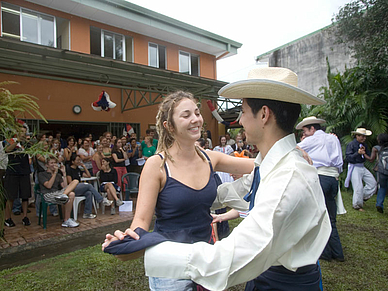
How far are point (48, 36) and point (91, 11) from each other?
2.19 m

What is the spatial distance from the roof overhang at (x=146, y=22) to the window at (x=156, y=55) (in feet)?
1.69

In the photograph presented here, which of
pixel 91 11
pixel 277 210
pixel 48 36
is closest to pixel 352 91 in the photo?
pixel 277 210

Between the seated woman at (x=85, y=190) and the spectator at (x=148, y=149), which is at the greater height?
the spectator at (x=148, y=149)

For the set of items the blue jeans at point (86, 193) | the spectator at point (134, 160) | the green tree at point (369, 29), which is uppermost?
the green tree at point (369, 29)

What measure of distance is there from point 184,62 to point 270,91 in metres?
15.6


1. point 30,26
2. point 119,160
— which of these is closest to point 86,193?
point 119,160

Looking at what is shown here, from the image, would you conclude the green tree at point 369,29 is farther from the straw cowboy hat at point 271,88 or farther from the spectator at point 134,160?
the straw cowboy hat at point 271,88

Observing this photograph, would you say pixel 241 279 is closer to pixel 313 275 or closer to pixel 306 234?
pixel 306 234

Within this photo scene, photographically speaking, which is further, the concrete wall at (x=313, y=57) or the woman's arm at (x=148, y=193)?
the concrete wall at (x=313, y=57)

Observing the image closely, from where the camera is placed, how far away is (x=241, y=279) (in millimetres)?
949

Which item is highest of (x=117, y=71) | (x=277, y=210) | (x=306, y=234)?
(x=117, y=71)

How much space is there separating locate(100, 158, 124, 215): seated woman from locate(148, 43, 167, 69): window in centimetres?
856

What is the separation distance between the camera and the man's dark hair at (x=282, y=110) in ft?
4.19

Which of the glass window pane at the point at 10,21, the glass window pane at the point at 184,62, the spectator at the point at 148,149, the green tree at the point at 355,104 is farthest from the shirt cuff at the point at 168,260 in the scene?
the glass window pane at the point at 184,62
